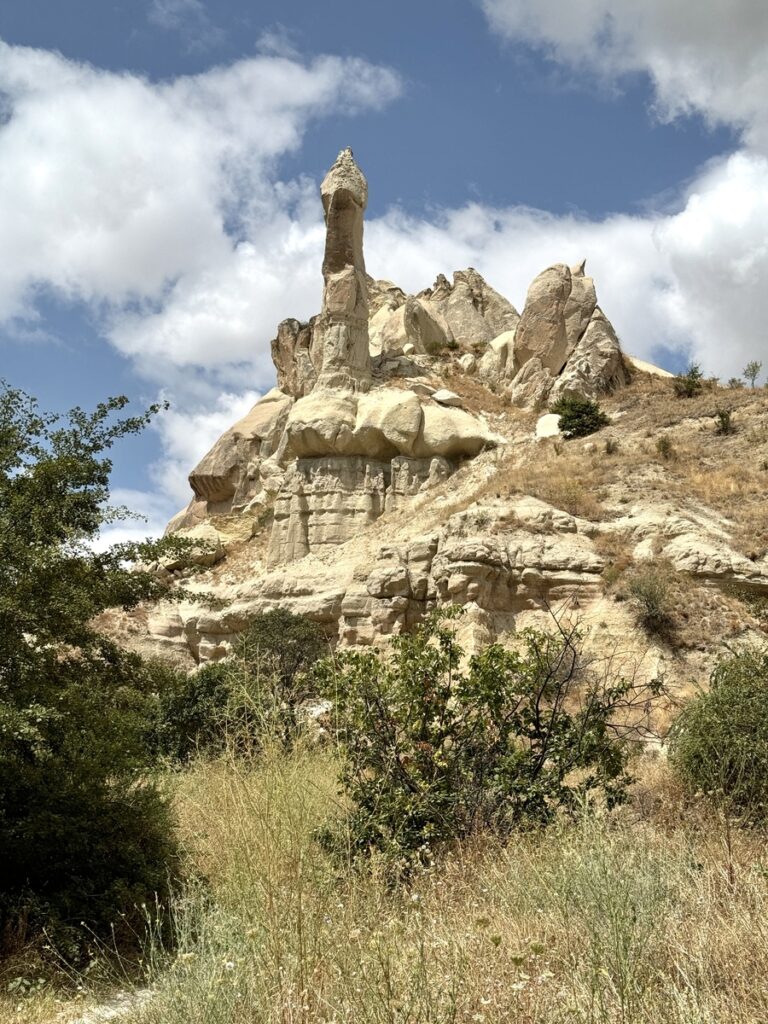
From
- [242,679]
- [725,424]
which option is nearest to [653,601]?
[242,679]

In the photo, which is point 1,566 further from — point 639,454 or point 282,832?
point 639,454

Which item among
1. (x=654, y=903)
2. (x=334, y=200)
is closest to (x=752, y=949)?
(x=654, y=903)

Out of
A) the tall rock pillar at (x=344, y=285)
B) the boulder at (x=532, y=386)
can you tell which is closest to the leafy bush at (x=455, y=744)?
the tall rock pillar at (x=344, y=285)

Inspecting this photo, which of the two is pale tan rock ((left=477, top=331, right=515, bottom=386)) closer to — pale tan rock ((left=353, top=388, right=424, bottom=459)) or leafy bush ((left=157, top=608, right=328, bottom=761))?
pale tan rock ((left=353, top=388, right=424, bottom=459))

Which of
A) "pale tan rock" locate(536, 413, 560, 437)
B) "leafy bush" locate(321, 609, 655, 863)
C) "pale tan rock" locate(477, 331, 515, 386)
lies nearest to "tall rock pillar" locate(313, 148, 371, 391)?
"pale tan rock" locate(536, 413, 560, 437)

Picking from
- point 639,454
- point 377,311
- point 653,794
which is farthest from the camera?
point 377,311

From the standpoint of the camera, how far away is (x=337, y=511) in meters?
26.3

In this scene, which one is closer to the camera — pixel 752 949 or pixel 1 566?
pixel 752 949

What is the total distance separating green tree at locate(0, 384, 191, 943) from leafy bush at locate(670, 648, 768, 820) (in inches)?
191

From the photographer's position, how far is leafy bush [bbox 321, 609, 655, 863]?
20.5 ft

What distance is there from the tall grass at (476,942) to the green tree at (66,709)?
204 cm

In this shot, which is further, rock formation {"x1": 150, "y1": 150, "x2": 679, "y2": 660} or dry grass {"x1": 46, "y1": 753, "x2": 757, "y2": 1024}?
rock formation {"x1": 150, "y1": 150, "x2": 679, "y2": 660}

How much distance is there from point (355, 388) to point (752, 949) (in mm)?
26900

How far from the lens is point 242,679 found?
889 centimetres
